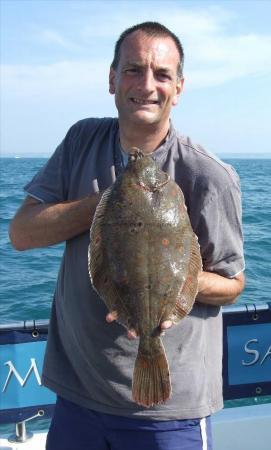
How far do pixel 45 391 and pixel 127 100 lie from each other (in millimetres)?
2410

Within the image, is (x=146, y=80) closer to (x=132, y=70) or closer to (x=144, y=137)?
(x=132, y=70)

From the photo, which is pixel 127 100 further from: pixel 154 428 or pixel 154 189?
pixel 154 428

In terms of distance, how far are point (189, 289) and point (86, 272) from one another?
54cm

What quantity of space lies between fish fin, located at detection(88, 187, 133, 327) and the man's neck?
1.42 feet

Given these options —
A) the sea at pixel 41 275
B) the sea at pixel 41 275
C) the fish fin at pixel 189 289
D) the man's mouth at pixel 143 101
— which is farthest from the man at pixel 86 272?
the sea at pixel 41 275

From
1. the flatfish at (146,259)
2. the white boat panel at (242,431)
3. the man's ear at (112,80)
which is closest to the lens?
the flatfish at (146,259)

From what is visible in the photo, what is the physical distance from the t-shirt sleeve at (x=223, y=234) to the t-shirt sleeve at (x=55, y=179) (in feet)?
2.36

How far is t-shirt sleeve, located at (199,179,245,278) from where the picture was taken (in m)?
2.67

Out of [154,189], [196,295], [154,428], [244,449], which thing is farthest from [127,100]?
[244,449]

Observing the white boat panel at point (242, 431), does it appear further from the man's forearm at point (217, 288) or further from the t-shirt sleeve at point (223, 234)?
the t-shirt sleeve at point (223, 234)

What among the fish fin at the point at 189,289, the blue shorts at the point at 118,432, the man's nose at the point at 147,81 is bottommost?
the blue shorts at the point at 118,432

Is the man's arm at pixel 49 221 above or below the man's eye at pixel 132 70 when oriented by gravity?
below

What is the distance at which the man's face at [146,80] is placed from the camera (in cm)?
261

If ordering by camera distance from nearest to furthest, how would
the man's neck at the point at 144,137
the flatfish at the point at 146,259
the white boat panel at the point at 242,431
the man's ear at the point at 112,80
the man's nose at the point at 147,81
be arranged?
the flatfish at the point at 146,259 < the man's nose at the point at 147,81 < the man's neck at the point at 144,137 < the man's ear at the point at 112,80 < the white boat panel at the point at 242,431
